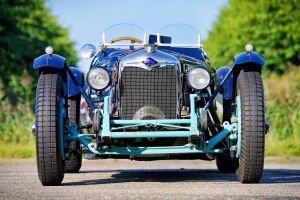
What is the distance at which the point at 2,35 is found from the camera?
34.3 m

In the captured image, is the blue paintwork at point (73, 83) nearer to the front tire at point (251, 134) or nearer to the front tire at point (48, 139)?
the front tire at point (48, 139)

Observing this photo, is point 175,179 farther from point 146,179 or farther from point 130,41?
point 130,41

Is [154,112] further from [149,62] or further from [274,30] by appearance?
[274,30]

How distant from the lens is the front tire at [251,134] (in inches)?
309

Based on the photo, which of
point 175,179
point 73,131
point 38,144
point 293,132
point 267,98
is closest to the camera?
point 38,144

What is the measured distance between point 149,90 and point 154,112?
0.89 ft

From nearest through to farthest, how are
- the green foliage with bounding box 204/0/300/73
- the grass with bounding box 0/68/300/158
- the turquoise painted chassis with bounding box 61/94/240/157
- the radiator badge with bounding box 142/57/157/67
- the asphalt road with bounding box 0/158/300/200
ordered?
the asphalt road with bounding box 0/158/300/200 → the turquoise painted chassis with bounding box 61/94/240/157 → the radiator badge with bounding box 142/57/157/67 → the grass with bounding box 0/68/300/158 → the green foliage with bounding box 204/0/300/73

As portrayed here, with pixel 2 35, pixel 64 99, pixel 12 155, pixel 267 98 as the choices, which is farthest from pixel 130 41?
pixel 2 35

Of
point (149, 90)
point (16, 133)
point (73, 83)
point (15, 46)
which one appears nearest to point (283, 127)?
point (16, 133)

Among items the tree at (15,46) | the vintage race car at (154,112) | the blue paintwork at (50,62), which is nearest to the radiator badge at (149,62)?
the vintage race car at (154,112)

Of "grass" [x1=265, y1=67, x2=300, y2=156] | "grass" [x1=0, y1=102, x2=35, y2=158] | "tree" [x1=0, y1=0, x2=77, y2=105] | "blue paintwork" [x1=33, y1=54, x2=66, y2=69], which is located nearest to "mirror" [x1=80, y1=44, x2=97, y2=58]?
"blue paintwork" [x1=33, y1=54, x2=66, y2=69]

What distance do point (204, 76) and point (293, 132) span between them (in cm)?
836

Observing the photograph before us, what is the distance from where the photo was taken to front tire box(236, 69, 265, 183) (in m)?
7.84

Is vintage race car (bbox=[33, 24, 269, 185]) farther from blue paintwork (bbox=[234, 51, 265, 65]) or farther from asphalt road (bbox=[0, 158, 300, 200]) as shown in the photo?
asphalt road (bbox=[0, 158, 300, 200])
